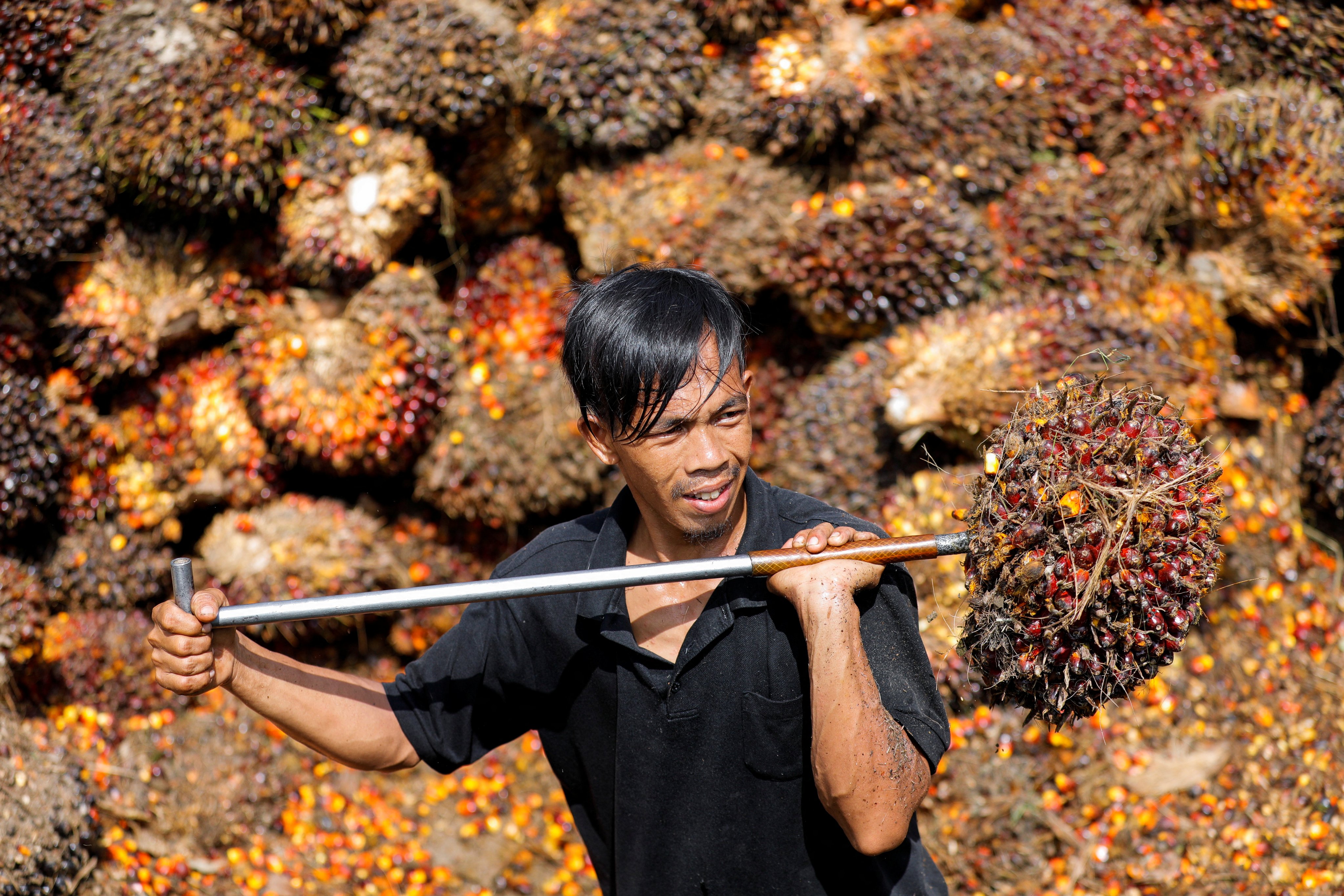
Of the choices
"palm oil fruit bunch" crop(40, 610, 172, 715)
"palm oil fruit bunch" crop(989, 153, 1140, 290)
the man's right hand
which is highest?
the man's right hand

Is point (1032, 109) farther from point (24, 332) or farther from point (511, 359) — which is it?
point (24, 332)

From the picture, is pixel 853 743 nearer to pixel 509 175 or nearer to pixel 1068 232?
pixel 1068 232

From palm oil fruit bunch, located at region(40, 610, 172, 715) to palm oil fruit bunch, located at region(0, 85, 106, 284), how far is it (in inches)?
72.5

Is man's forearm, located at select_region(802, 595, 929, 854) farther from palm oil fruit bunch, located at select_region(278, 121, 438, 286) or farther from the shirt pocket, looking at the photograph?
palm oil fruit bunch, located at select_region(278, 121, 438, 286)

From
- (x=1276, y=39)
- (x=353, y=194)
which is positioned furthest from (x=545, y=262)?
(x=1276, y=39)

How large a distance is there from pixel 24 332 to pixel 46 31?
160cm

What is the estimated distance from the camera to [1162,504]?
200cm

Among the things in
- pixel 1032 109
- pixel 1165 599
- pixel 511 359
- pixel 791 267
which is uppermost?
pixel 1165 599

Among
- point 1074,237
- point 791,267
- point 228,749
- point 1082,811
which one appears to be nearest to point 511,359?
point 791,267

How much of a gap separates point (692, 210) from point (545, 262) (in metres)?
0.96

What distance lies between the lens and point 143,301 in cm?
505

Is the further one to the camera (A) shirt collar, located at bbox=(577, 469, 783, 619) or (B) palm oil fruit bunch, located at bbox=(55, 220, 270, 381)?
(B) palm oil fruit bunch, located at bbox=(55, 220, 270, 381)

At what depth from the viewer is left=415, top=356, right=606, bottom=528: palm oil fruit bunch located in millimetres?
4867

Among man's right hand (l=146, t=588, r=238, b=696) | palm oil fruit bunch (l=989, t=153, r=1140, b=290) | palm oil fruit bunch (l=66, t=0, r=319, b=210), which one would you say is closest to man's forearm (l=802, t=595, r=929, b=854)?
man's right hand (l=146, t=588, r=238, b=696)
